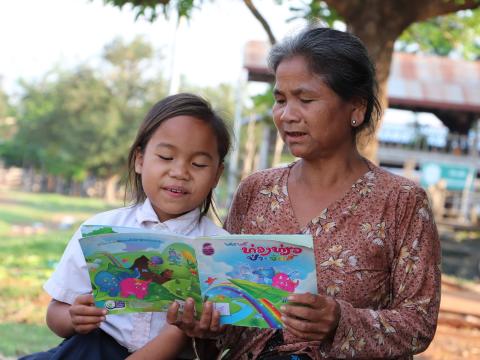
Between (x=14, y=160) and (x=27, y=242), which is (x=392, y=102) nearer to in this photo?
(x=27, y=242)

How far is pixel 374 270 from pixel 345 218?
0.19 metres

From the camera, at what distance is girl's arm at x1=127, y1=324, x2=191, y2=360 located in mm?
2207

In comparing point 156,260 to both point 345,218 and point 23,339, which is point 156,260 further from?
point 23,339

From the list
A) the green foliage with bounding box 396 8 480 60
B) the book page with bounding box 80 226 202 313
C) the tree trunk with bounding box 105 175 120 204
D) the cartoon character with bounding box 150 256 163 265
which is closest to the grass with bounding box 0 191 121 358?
the book page with bounding box 80 226 202 313

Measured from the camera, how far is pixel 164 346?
7.30 ft

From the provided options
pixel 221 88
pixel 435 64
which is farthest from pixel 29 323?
pixel 221 88

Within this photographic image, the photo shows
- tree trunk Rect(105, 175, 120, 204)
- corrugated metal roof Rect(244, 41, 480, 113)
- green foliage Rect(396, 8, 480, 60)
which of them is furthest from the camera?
tree trunk Rect(105, 175, 120, 204)

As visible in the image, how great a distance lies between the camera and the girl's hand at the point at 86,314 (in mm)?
2139

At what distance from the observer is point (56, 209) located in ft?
85.0

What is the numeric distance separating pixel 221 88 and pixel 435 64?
34.9 meters

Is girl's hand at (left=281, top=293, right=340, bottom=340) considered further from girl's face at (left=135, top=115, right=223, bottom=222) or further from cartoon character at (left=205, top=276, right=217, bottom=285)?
girl's face at (left=135, top=115, right=223, bottom=222)

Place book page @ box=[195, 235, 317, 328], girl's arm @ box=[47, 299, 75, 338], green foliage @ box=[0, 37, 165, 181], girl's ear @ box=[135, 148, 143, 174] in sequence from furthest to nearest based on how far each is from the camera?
green foliage @ box=[0, 37, 165, 181]
girl's ear @ box=[135, 148, 143, 174]
girl's arm @ box=[47, 299, 75, 338]
book page @ box=[195, 235, 317, 328]

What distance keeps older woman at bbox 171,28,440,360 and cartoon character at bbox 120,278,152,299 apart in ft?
1.37

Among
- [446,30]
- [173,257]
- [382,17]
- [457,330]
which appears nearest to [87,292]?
[173,257]
